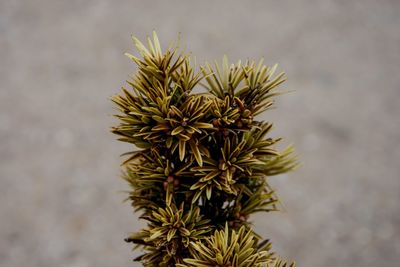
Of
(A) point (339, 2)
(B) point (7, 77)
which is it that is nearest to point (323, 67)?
(A) point (339, 2)

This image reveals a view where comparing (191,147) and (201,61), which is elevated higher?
(201,61)

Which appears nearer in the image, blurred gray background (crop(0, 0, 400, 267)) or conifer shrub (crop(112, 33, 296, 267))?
conifer shrub (crop(112, 33, 296, 267))

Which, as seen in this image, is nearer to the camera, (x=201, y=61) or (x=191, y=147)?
(x=191, y=147)

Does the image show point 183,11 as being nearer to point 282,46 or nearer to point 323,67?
point 282,46

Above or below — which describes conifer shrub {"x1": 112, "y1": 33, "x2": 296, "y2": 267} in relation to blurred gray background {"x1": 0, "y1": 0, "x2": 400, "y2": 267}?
below
